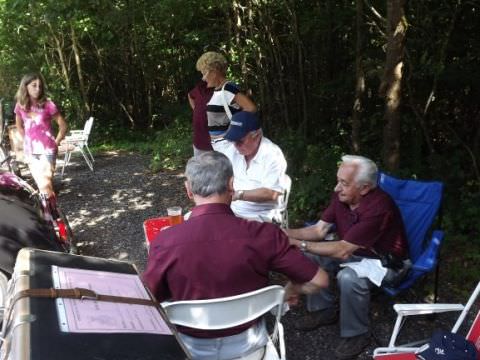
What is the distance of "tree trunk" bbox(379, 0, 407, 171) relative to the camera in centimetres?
349

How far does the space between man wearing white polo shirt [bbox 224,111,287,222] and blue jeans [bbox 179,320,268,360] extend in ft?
4.29

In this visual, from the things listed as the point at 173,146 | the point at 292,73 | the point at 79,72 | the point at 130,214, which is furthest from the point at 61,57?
the point at 130,214

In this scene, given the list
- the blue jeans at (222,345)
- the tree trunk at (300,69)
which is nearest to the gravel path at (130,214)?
the blue jeans at (222,345)

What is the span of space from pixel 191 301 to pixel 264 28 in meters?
5.65

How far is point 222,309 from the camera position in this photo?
164cm

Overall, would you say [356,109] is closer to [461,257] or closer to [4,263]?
[461,257]

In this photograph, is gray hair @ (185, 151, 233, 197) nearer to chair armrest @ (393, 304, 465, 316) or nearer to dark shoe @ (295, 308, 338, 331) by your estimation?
chair armrest @ (393, 304, 465, 316)

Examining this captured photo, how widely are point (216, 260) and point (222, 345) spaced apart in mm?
400

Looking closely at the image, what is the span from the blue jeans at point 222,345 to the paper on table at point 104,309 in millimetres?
357

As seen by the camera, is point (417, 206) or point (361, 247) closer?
point (361, 247)

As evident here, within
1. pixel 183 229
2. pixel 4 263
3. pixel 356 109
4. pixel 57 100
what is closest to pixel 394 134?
pixel 356 109

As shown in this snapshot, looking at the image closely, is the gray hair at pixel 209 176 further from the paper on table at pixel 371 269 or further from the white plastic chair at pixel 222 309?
the paper on table at pixel 371 269

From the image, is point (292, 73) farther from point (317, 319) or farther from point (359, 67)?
point (317, 319)

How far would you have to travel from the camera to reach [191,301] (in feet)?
5.31
